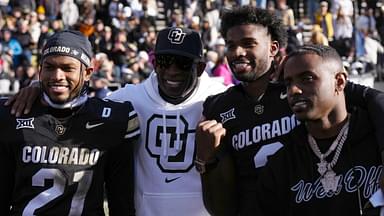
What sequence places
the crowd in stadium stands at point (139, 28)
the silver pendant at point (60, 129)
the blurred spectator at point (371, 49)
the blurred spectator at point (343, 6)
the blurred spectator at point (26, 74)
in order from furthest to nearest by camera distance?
the blurred spectator at point (343, 6), the blurred spectator at point (371, 49), the crowd in stadium stands at point (139, 28), the blurred spectator at point (26, 74), the silver pendant at point (60, 129)

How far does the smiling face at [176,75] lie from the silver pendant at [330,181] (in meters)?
1.14

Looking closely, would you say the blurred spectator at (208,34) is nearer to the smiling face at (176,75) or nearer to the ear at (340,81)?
the smiling face at (176,75)

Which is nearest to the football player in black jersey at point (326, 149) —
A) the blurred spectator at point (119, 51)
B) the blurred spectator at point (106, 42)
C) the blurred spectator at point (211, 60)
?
the blurred spectator at point (211, 60)

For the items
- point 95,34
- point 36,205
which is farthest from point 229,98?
point 95,34

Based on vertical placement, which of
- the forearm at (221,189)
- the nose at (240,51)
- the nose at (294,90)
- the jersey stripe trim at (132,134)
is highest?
the nose at (240,51)

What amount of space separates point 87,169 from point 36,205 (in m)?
0.30

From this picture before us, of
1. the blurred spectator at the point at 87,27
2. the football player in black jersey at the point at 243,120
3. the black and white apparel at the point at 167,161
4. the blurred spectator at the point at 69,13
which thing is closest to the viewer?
the football player in black jersey at the point at 243,120

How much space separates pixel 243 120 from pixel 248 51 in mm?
357

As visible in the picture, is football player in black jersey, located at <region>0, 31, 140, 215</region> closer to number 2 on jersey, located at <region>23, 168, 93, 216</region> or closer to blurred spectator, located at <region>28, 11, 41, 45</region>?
number 2 on jersey, located at <region>23, 168, 93, 216</region>

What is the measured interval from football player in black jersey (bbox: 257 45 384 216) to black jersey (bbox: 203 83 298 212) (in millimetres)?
380

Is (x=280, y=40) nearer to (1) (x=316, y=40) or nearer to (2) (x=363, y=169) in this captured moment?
(2) (x=363, y=169)

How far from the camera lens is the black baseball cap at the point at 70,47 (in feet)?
12.9

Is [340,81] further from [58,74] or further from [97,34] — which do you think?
[97,34]

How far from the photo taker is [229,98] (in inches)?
162
